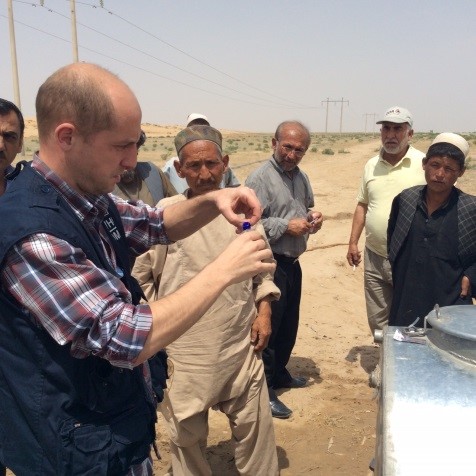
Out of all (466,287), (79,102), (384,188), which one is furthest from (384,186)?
(79,102)

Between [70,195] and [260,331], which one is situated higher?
[70,195]

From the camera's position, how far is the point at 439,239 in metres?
3.47

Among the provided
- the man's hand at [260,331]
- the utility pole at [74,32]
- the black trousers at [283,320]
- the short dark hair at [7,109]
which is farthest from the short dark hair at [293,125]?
the utility pole at [74,32]

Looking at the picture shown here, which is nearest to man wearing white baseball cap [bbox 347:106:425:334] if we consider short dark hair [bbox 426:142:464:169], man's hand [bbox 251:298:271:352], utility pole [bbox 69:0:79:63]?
short dark hair [bbox 426:142:464:169]

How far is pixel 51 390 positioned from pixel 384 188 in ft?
11.6

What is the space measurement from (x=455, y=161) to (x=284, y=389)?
7.33 feet

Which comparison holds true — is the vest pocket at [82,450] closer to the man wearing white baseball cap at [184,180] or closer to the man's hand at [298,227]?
the man's hand at [298,227]

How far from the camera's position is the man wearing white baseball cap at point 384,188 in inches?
176

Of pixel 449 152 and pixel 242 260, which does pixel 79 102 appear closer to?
pixel 242 260

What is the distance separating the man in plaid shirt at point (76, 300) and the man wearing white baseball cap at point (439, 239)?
2.21 m

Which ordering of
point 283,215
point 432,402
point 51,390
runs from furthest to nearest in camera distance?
1. point 283,215
2. point 51,390
3. point 432,402

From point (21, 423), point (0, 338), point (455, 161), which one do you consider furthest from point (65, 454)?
point (455, 161)

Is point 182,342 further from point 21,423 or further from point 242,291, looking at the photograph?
point 21,423

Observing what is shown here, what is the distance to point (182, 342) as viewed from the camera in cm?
279
